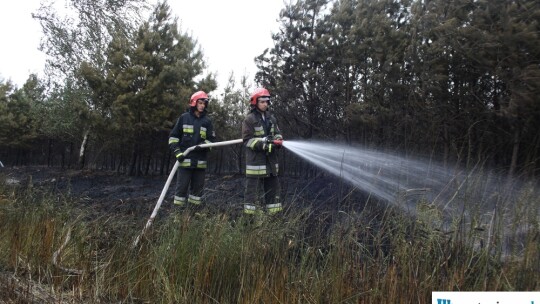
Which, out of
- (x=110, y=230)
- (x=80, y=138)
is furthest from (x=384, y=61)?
(x=80, y=138)

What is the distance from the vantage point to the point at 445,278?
2.08m

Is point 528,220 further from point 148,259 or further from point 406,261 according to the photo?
point 148,259

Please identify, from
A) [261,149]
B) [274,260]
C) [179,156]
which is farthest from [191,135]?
[274,260]

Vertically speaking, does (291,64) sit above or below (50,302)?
above

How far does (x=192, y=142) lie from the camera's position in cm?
602

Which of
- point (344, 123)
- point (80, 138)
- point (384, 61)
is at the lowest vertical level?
point (80, 138)

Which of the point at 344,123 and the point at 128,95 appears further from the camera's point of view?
the point at 128,95

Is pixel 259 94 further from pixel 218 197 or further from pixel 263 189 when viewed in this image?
pixel 218 197

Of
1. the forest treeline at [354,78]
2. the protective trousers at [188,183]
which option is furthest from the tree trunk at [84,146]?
the protective trousers at [188,183]

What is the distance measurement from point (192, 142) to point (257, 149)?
1.36 meters

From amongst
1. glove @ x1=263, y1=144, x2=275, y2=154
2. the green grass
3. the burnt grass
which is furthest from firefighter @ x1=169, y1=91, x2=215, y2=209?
the green grass

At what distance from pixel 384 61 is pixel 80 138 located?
703 inches

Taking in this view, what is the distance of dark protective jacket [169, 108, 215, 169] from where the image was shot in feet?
19.3

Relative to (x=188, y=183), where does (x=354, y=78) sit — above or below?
A: above
